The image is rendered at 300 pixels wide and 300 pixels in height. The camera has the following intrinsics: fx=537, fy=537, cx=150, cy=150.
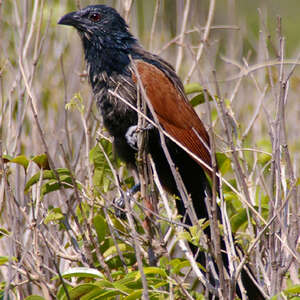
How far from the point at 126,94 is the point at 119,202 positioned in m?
0.53

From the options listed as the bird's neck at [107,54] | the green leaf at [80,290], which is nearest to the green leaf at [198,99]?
the bird's neck at [107,54]

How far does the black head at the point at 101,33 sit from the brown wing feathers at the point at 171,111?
0.67 ft

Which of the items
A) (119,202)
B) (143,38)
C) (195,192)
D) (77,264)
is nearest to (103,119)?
(119,202)

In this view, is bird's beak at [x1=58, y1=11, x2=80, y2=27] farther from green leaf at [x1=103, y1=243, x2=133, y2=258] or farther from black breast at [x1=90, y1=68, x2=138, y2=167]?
green leaf at [x1=103, y1=243, x2=133, y2=258]

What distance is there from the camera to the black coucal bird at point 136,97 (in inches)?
104

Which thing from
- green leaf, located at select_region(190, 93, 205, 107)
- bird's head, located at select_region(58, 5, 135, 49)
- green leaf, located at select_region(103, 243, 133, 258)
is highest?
bird's head, located at select_region(58, 5, 135, 49)

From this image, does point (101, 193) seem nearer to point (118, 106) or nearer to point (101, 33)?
point (118, 106)

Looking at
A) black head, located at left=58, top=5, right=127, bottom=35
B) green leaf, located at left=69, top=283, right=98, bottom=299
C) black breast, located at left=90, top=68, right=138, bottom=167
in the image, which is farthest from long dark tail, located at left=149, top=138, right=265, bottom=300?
green leaf, located at left=69, top=283, right=98, bottom=299

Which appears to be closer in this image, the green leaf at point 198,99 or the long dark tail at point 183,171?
the green leaf at point 198,99

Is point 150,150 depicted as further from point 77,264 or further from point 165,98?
point 77,264

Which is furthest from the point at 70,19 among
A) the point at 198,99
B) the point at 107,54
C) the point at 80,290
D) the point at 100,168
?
the point at 80,290

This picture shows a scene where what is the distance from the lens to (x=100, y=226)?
2.19m

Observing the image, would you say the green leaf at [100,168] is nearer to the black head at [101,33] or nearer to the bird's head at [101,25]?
the black head at [101,33]

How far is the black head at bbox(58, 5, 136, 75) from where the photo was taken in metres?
2.83
